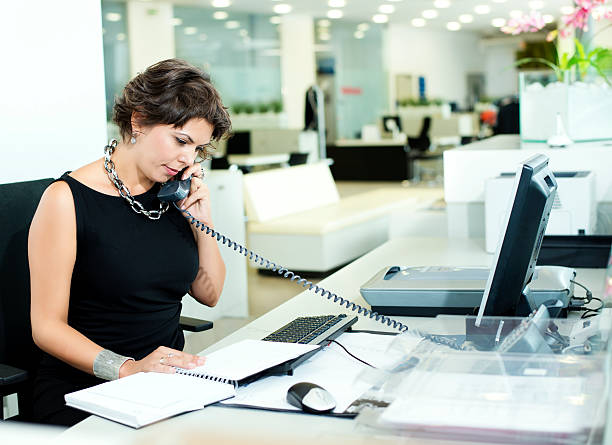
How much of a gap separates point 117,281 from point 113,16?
11.5 m

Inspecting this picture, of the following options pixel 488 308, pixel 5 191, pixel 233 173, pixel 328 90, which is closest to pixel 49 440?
pixel 488 308

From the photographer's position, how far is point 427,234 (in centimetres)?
433

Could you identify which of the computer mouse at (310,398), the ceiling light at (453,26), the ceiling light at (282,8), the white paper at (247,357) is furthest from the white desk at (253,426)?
the ceiling light at (453,26)

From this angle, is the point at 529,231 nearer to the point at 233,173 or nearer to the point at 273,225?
the point at 233,173

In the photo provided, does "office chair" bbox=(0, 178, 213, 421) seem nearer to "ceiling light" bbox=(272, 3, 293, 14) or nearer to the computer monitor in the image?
the computer monitor

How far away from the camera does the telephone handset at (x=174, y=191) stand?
201 centimetres

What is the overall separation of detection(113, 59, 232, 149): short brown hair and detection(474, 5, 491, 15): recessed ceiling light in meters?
14.8

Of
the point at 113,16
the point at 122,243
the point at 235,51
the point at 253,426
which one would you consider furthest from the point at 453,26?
the point at 253,426

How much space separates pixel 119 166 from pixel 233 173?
9.95 ft

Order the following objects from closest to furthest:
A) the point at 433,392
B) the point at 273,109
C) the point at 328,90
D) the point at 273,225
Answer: the point at 433,392
the point at 273,225
the point at 273,109
the point at 328,90

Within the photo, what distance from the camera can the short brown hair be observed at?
1.87 m

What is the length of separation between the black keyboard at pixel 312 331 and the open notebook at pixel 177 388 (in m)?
0.06

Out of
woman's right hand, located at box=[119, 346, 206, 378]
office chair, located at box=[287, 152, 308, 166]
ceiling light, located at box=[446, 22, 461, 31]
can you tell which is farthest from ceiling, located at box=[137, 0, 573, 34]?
woman's right hand, located at box=[119, 346, 206, 378]

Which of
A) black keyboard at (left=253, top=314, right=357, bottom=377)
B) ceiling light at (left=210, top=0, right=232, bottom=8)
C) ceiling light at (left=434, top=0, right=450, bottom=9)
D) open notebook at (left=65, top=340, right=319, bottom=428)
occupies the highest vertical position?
ceiling light at (left=434, top=0, right=450, bottom=9)
